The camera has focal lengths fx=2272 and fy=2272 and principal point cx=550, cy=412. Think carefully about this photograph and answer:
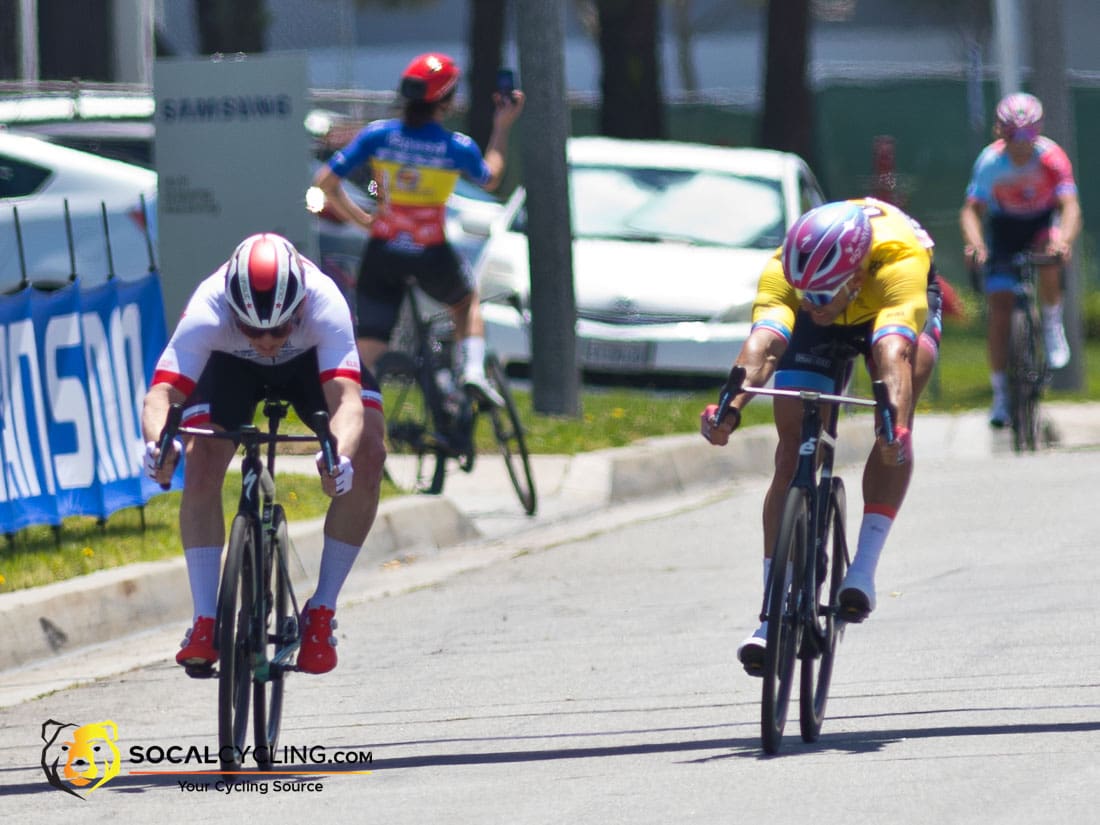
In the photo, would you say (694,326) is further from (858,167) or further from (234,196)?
(858,167)

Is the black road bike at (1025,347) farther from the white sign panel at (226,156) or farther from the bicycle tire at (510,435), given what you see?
the white sign panel at (226,156)

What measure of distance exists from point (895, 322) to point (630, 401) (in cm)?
821

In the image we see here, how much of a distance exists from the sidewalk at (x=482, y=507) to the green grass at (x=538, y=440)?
24cm

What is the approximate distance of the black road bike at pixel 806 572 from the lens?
6.43 metres

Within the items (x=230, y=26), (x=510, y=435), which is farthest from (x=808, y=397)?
(x=230, y=26)

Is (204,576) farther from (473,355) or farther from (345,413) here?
(473,355)

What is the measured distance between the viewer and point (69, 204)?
14.0 metres

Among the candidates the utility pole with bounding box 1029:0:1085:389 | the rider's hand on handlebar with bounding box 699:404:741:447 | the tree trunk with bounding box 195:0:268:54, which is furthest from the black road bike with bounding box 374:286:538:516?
the tree trunk with bounding box 195:0:268:54

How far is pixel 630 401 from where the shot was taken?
1515 centimetres

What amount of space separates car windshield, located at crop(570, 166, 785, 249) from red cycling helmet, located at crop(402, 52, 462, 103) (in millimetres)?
4600

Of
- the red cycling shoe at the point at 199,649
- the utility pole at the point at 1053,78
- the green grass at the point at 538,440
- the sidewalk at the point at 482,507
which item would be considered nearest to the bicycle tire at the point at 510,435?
the sidewalk at the point at 482,507

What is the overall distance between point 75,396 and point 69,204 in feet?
13.6

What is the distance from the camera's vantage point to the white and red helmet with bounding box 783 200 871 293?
267 inches

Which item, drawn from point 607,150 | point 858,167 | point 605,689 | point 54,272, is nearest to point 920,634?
point 605,689
